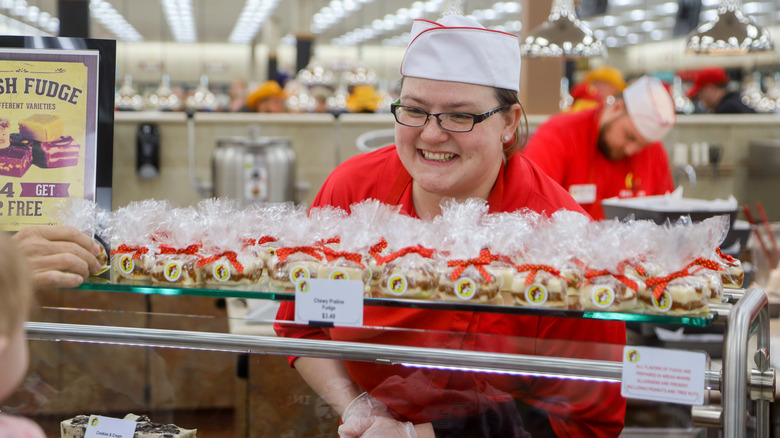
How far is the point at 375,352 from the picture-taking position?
1.24 metres

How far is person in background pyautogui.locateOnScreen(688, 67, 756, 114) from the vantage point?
7.86 metres

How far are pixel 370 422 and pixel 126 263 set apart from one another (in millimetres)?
498

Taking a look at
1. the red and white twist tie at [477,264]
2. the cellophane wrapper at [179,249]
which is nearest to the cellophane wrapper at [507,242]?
the red and white twist tie at [477,264]

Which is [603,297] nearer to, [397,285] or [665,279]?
[665,279]

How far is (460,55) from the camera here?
153cm

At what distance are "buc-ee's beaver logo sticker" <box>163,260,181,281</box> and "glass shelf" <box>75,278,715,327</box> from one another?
0.06 feet

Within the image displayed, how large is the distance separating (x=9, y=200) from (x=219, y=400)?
0.52 metres

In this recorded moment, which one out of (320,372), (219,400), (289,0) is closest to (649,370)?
(320,372)

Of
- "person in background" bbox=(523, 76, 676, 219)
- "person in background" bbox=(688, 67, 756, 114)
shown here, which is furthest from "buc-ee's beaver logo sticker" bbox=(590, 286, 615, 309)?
"person in background" bbox=(688, 67, 756, 114)

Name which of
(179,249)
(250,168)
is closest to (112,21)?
(250,168)

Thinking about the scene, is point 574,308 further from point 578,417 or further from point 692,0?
point 692,0

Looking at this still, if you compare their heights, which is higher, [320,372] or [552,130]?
[552,130]

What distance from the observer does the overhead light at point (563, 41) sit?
3.48 meters

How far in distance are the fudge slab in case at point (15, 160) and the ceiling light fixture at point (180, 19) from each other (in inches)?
634
